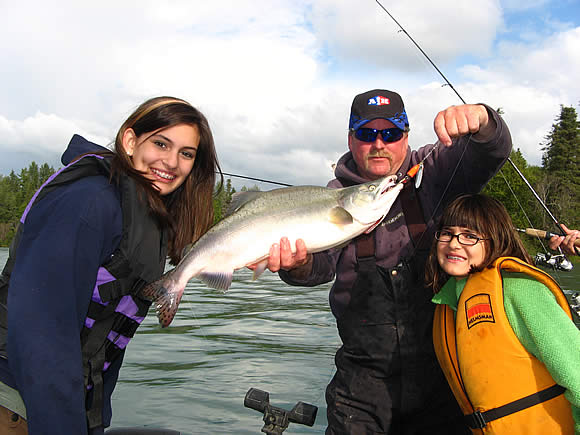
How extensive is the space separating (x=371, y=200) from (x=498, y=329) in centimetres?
118

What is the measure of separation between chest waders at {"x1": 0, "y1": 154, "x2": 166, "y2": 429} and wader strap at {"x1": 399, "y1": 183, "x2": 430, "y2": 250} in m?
1.91

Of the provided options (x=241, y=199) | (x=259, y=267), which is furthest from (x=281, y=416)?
Result: (x=241, y=199)

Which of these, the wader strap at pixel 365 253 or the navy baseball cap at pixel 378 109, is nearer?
the wader strap at pixel 365 253

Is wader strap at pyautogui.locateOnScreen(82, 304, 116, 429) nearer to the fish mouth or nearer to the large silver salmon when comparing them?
the large silver salmon

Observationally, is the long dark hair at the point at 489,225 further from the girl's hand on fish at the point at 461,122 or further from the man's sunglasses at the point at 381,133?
the man's sunglasses at the point at 381,133

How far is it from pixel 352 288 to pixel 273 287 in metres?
16.0

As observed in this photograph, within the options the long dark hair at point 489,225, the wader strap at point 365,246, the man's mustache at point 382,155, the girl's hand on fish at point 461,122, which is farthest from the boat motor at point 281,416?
the girl's hand on fish at point 461,122

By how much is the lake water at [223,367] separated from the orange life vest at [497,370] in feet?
11.0

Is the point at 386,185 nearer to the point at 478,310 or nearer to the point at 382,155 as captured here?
the point at 382,155

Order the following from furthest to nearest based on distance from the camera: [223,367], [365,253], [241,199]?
1. [223,367]
2. [365,253]
3. [241,199]

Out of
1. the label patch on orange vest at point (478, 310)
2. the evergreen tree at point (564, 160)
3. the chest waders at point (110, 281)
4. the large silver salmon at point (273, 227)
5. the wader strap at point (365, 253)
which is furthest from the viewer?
the evergreen tree at point (564, 160)

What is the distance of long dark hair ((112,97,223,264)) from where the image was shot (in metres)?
3.14

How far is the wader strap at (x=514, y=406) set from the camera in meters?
2.88

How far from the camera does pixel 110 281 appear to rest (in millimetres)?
2867
